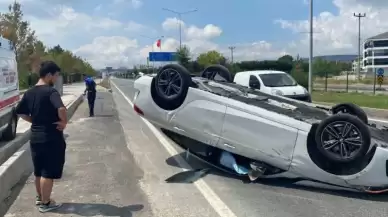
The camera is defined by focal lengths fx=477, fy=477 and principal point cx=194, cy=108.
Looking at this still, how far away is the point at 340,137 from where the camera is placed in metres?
6.53

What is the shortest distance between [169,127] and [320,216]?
3.21 meters

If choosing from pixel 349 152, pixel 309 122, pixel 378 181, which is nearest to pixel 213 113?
pixel 309 122

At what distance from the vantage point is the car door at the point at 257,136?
6711mm

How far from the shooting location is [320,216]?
5.60 m

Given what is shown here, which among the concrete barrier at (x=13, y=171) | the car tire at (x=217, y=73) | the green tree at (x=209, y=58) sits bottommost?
the concrete barrier at (x=13, y=171)

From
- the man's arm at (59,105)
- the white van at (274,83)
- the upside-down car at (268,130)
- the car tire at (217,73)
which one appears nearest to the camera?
the man's arm at (59,105)

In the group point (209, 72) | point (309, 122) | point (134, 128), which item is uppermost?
point (209, 72)

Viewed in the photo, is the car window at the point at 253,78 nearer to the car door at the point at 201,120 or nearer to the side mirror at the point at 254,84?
the side mirror at the point at 254,84

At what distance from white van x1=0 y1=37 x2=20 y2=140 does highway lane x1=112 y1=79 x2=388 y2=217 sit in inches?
218

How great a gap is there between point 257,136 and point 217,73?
3.93 meters

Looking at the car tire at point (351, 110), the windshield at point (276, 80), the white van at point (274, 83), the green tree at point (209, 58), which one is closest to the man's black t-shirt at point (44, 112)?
the car tire at point (351, 110)

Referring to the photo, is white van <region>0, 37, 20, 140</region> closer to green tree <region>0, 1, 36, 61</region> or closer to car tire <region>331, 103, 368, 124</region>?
car tire <region>331, 103, 368, 124</region>

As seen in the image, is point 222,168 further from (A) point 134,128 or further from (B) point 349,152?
(A) point 134,128

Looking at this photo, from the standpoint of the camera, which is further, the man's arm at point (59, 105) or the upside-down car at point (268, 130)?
the upside-down car at point (268, 130)
